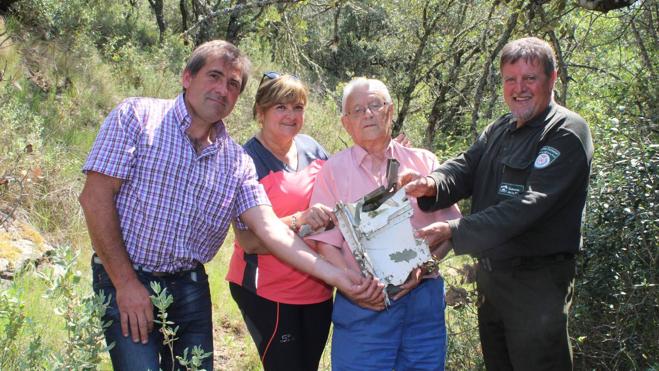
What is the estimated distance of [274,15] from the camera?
443 cm

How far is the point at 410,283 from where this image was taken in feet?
→ 10.0

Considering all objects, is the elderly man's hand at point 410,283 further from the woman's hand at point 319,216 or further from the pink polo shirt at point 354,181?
the woman's hand at point 319,216

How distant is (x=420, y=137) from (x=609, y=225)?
232 inches

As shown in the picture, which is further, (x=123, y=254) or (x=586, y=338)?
(x=586, y=338)

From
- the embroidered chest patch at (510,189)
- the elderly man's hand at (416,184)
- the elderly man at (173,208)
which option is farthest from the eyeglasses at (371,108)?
the embroidered chest patch at (510,189)

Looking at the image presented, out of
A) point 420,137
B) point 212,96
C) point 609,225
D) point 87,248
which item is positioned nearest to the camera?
point 212,96

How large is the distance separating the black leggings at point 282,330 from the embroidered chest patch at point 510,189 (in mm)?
1144

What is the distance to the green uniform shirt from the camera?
9.33 ft

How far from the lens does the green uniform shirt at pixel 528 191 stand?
9.33 feet

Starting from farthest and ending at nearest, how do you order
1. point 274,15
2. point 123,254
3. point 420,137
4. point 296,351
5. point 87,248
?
point 420,137, point 87,248, point 274,15, point 296,351, point 123,254

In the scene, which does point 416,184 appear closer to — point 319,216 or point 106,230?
point 319,216

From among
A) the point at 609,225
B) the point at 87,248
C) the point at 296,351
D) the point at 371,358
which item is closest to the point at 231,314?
the point at 87,248

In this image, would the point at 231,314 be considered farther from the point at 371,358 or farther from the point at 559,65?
the point at 559,65

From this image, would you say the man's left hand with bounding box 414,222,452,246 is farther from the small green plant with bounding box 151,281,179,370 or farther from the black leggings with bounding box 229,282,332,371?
the small green plant with bounding box 151,281,179,370
